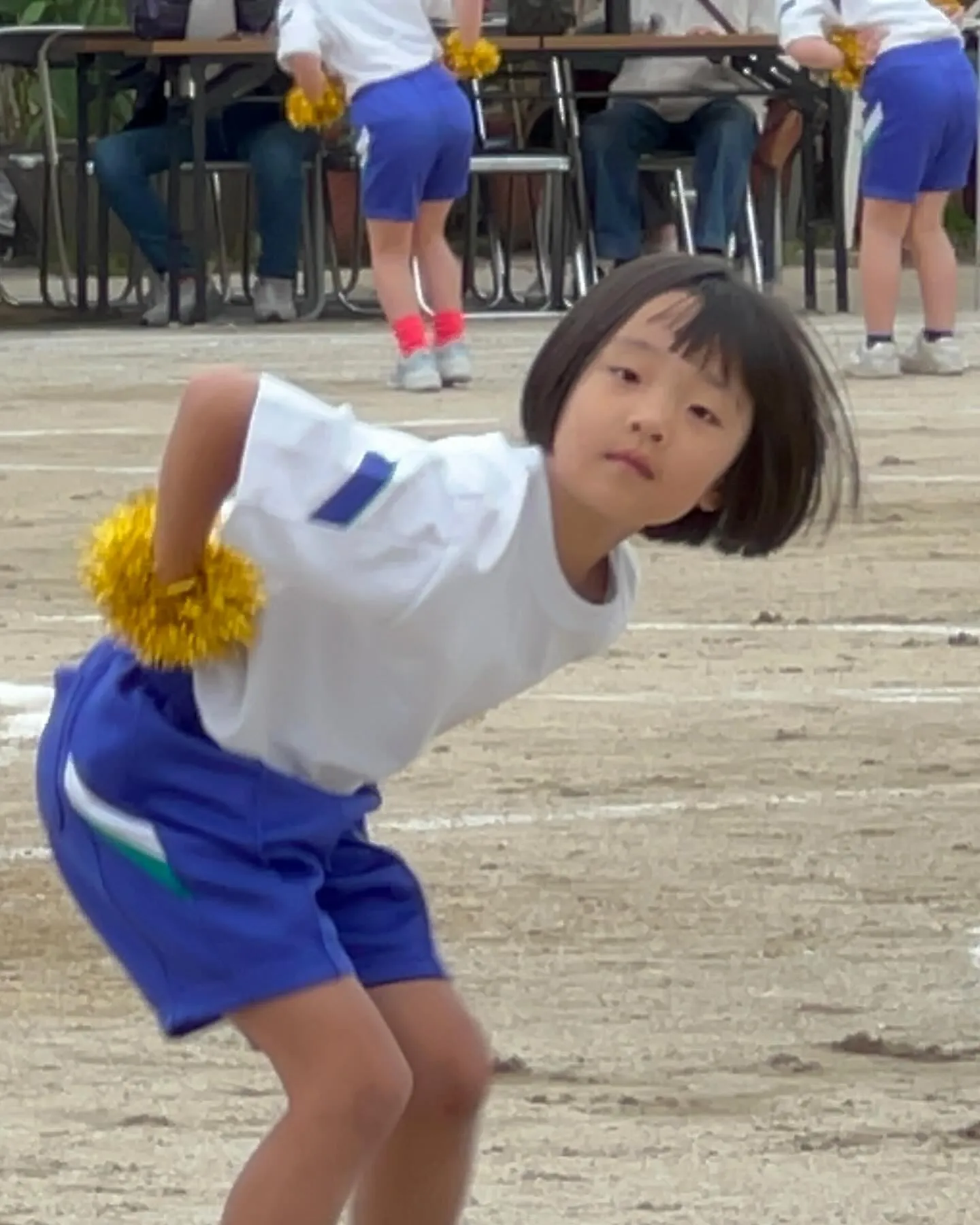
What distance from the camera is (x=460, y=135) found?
9.91m

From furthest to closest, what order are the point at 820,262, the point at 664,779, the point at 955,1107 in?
the point at 820,262 → the point at 664,779 → the point at 955,1107

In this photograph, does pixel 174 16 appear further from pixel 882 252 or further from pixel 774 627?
pixel 774 627

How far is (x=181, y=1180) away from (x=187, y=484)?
3.15 feet

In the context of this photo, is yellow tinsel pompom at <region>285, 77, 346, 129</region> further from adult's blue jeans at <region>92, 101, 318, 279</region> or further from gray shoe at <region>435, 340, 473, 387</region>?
adult's blue jeans at <region>92, 101, 318, 279</region>

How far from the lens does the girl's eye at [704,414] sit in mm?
2676

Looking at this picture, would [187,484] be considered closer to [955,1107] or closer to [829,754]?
[955,1107]

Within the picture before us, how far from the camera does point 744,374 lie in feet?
8.85

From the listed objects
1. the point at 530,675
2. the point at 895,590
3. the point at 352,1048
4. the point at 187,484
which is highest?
the point at 187,484

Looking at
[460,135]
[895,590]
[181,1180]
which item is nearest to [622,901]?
[181,1180]

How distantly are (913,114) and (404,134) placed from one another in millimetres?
1709

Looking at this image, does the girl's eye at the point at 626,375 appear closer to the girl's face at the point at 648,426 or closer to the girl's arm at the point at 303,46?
the girl's face at the point at 648,426

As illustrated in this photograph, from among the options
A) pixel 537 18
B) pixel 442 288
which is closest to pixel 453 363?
pixel 442 288

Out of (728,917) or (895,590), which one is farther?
(895,590)

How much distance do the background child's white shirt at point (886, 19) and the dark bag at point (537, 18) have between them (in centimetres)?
303
